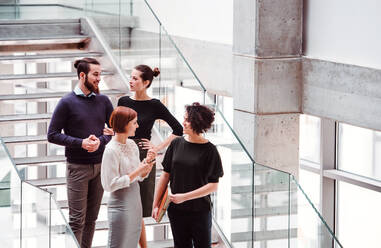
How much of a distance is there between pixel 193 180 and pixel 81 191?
1348mm

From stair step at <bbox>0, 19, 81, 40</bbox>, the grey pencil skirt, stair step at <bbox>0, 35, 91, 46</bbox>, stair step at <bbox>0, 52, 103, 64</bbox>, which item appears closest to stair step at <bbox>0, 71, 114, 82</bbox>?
stair step at <bbox>0, 52, 103, 64</bbox>

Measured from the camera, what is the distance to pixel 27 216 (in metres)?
6.11

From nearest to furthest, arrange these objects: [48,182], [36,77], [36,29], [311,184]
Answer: [48,182] → [36,77] → [36,29] → [311,184]

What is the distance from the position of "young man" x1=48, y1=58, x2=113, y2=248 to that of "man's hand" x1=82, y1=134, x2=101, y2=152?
0.07 metres

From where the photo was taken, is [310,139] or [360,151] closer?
[360,151]

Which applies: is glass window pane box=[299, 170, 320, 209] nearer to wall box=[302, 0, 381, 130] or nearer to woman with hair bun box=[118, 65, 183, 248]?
wall box=[302, 0, 381, 130]

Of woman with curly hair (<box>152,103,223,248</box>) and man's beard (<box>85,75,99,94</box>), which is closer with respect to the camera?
woman with curly hair (<box>152,103,223,248</box>)

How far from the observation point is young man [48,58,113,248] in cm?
646

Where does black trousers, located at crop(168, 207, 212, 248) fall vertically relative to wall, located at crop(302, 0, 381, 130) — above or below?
below

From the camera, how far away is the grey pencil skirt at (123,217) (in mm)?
5703

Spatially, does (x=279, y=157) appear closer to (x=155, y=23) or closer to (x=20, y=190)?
(x=155, y=23)

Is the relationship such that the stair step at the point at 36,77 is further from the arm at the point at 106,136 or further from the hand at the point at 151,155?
the hand at the point at 151,155

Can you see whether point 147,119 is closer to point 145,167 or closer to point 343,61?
point 145,167

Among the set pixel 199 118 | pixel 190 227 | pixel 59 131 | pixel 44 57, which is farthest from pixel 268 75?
pixel 190 227
